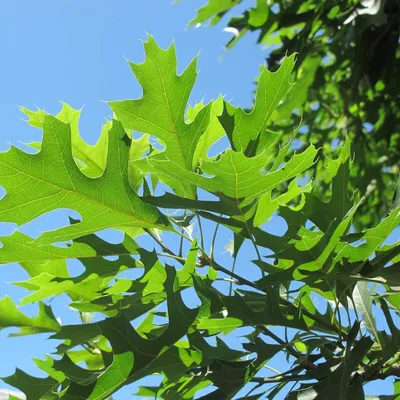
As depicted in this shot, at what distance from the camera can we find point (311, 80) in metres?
3.35

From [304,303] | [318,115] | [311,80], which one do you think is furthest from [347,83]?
[304,303]

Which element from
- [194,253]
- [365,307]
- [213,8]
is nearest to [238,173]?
[194,253]

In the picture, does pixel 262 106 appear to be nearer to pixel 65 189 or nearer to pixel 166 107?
pixel 166 107

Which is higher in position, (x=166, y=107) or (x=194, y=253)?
(x=166, y=107)

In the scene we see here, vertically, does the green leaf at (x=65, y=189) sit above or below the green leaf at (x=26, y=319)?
above

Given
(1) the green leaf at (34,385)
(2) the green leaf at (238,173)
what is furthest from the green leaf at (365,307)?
(1) the green leaf at (34,385)

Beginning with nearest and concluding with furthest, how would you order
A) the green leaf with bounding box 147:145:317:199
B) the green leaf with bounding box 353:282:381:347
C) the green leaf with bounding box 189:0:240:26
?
1. the green leaf with bounding box 147:145:317:199
2. the green leaf with bounding box 353:282:381:347
3. the green leaf with bounding box 189:0:240:26

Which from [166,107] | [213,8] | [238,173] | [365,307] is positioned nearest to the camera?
[238,173]

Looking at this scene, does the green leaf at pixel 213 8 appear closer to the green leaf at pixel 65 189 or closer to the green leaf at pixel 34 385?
the green leaf at pixel 65 189

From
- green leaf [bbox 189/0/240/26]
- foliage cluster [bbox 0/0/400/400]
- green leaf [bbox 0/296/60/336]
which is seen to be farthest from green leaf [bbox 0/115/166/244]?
green leaf [bbox 189/0/240/26]

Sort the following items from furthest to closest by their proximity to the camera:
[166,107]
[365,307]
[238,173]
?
1. [365,307]
2. [166,107]
3. [238,173]

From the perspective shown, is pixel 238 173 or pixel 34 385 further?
pixel 34 385

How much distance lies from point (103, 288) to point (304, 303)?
0.35 meters

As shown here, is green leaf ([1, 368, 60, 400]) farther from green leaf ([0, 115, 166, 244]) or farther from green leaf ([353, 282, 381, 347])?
green leaf ([353, 282, 381, 347])
